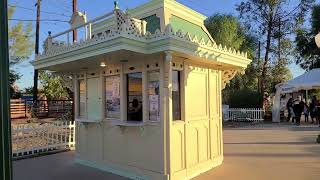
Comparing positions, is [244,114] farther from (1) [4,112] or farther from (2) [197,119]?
(1) [4,112]

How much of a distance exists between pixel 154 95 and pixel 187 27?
1719mm

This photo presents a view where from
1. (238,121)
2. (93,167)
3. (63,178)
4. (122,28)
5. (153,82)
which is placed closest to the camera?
(122,28)

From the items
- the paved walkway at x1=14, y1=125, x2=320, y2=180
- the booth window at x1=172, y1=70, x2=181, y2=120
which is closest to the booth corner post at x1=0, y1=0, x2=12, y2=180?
the booth window at x1=172, y1=70, x2=181, y2=120

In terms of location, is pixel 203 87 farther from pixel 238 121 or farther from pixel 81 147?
pixel 238 121

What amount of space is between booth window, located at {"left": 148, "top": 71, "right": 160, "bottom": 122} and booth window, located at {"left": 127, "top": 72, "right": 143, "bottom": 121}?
28cm

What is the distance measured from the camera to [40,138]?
10273 millimetres

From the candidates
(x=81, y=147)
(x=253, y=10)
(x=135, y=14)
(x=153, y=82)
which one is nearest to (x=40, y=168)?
(x=81, y=147)

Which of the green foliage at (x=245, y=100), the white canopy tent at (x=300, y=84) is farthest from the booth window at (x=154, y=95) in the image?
the green foliage at (x=245, y=100)

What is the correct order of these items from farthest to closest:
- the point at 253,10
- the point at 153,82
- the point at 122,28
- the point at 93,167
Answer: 1. the point at 253,10
2. the point at 93,167
3. the point at 153,82
4. the point at 122,28

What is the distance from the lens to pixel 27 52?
29.9 m

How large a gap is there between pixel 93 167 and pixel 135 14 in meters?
3.51

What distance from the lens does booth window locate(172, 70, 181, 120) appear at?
6734 mm

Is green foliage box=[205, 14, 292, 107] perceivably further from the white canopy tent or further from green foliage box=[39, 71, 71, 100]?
green foliage box=[39, 71, 71, 100]

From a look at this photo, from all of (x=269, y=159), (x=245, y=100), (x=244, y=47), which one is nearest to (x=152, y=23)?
(x=269, y=159)
